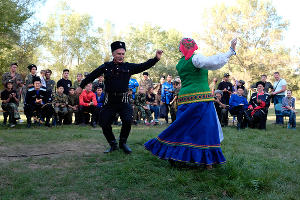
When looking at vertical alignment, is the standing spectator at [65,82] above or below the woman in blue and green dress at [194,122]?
above

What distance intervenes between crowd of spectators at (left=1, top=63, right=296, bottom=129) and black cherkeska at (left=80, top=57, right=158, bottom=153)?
3.83 meters

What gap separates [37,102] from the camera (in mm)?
9883

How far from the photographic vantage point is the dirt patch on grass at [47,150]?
17.8 feet

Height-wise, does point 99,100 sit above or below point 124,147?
above

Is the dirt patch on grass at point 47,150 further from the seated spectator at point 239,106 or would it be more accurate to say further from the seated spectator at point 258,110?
the seated spectator at point 258,110

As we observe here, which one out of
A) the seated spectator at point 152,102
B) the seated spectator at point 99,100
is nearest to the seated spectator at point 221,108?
the seated spectator at point 152,102

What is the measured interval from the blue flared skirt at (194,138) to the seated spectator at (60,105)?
6.71 m

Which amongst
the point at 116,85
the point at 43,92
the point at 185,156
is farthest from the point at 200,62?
the point at 43,92

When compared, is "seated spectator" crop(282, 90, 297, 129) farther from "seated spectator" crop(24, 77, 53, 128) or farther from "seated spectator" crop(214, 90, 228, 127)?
"seated spectator" crop(24, 77, 53, 128)

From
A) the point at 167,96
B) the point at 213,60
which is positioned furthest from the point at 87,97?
the point at 213,60

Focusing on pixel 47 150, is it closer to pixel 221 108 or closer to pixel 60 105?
pixel 60 105

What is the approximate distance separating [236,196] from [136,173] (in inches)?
58.0

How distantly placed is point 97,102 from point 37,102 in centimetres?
226

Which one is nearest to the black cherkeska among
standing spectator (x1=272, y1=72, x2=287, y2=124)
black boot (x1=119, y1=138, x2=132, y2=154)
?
black boot (x1=119, y1=138, x2=132, y2=154)
